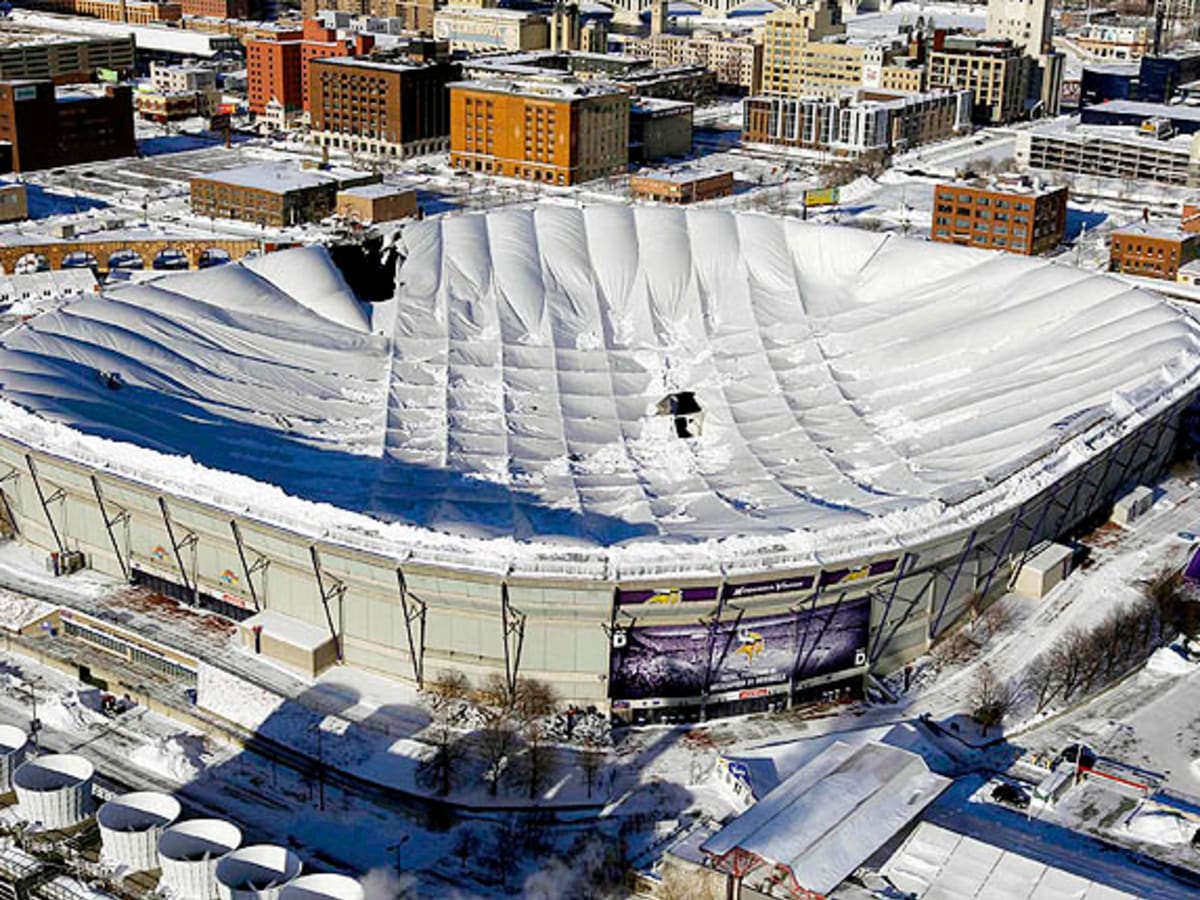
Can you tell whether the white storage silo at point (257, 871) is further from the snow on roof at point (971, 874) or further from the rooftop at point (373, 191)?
the rooftop at point (373, 191)

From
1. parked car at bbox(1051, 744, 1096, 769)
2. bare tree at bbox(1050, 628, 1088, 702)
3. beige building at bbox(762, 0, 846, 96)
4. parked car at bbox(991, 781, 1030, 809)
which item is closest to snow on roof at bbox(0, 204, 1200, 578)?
bare tree at bbox(1050, 628, 1088, 702)

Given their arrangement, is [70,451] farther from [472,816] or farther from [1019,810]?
[1019,810]

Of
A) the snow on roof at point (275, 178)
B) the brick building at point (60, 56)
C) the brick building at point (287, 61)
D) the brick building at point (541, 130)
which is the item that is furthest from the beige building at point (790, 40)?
the brick building at point (60, 56)

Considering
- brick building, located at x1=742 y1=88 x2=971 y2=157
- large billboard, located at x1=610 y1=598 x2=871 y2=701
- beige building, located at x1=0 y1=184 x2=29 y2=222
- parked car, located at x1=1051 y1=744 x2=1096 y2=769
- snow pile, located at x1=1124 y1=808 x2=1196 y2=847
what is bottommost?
snow pile, located at x1=1124 y1=808 x2=1196 y2=847

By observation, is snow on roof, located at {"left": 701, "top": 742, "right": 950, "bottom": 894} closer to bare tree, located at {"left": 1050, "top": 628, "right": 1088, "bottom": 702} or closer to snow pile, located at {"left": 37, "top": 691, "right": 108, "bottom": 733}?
bare tree, located at {"left": 1050, "top": 628, "right": 1088, "bottom": 702}

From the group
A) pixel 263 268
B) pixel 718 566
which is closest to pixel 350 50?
pixel 263 268

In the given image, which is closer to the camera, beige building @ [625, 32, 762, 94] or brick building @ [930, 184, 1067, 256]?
brick building @ [930, 184, 1067, 256]
